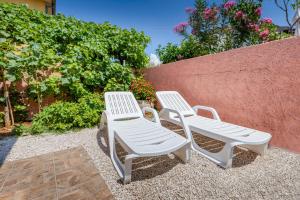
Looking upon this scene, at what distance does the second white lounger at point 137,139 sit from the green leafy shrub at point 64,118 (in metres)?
0.94

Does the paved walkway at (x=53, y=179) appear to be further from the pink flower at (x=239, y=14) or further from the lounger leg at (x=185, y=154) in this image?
the pink flower at (x=239, y=14)

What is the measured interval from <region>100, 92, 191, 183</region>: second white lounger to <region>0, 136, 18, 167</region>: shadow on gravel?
186 cm

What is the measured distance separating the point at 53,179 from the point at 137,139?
1.28 metres

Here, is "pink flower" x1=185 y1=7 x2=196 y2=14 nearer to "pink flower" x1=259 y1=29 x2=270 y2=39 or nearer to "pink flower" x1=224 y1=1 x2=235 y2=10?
"pink flower" x1=224 y1=1 x2=235 y2=10

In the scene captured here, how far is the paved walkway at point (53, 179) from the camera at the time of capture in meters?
2.25

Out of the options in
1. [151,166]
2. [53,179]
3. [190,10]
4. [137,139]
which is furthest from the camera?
[190,10]

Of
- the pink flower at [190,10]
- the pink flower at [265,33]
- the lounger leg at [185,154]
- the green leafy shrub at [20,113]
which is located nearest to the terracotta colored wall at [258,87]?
the lounger leg at [185,154]

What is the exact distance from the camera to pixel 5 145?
386 cm

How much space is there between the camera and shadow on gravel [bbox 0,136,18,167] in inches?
131

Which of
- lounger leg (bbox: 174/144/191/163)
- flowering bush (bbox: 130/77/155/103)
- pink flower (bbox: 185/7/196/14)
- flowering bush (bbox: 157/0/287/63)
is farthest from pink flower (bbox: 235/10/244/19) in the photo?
lounger leg (bbox: 174/144/191/163)

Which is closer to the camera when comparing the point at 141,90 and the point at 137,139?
the point at 137,139

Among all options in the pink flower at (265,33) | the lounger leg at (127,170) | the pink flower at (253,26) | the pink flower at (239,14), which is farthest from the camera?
the pink flower at (239,14)

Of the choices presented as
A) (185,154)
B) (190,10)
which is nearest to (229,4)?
(190,10)

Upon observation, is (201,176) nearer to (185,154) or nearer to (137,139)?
(185,154)
